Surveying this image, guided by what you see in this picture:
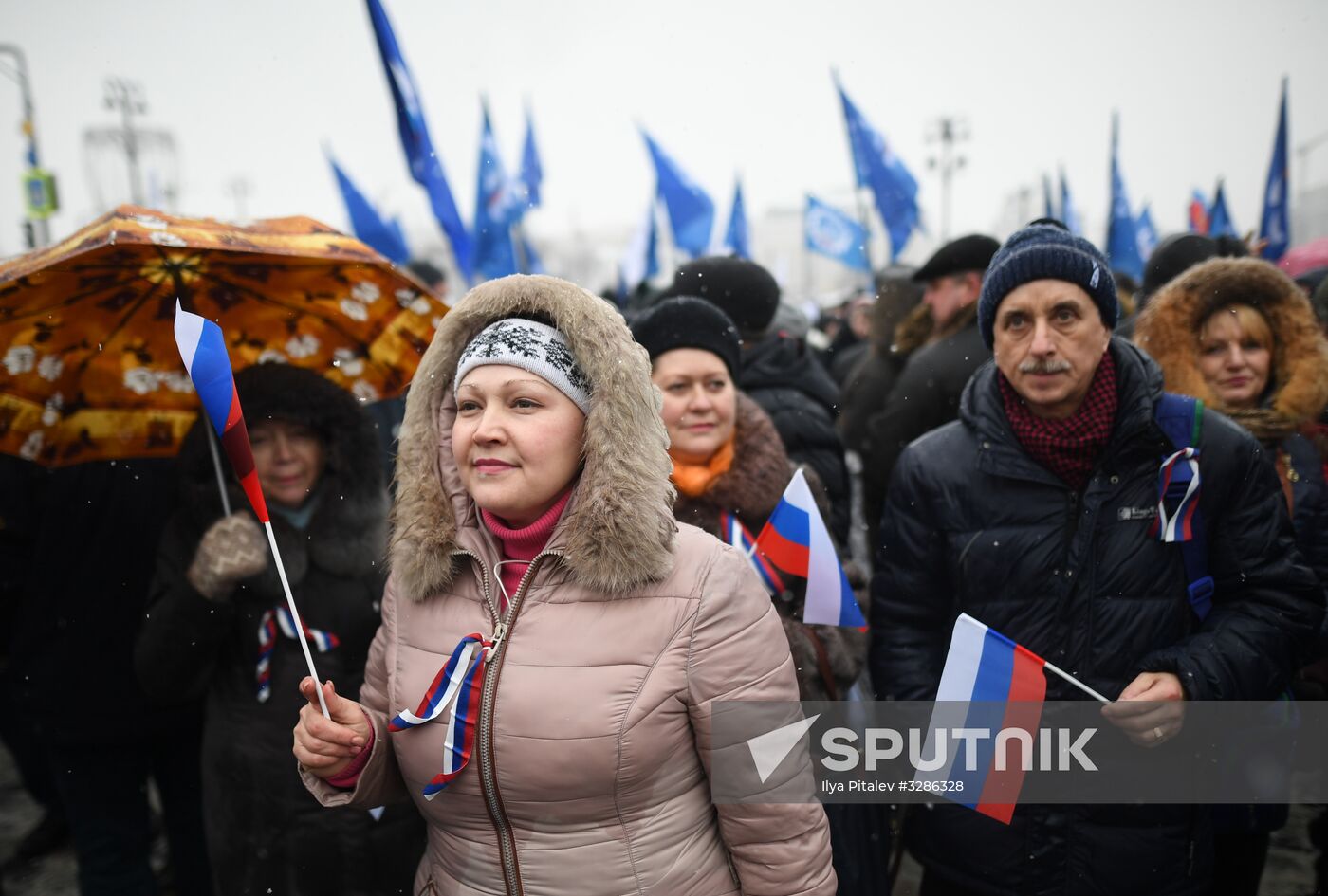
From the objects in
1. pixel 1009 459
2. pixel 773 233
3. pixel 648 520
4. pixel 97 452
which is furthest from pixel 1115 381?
pixel 773 233

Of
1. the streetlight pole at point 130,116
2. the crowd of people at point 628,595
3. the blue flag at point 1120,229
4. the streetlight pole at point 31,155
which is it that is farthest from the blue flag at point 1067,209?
the streetlight pole at point 130,116

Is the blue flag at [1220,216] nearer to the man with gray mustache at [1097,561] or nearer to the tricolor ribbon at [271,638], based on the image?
the man with gray mustache at [1097,561]

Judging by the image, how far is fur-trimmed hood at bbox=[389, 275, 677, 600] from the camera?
1.72 meters

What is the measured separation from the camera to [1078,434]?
2.18 metres

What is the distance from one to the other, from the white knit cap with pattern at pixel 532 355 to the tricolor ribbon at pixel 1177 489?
1.41 metres

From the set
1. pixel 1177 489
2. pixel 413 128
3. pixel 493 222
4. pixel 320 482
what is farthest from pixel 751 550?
pixel 493 222

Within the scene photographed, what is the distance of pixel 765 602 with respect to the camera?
186 centimetres

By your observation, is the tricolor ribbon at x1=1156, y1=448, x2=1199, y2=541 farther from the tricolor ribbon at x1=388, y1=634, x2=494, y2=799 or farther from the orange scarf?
the tricolor ribbon at x1=388, y1=634, x2=494, y2=799

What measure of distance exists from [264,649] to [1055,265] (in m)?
2.47

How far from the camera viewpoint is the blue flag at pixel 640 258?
11.9 meters

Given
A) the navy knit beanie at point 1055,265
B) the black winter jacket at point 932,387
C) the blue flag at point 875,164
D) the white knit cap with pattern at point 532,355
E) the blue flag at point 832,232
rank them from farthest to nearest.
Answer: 1. the blue flag at point 832,232
2. the blue flag at point 875,164
3. the black winter jacket at point 932,387
4. the navy knit beanie at point 1055,265
5. the white knit cap with pattern at point 532,355

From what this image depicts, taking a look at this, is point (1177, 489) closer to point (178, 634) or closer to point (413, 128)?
point (178, 634)

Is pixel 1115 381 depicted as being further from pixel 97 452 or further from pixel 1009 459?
pixel 97 452

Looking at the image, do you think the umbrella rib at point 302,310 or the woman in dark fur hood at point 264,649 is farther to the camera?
the umbrella rib at point 302,310
